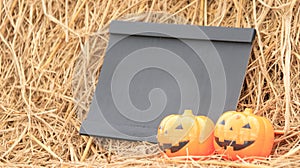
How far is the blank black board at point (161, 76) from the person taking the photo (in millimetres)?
2326

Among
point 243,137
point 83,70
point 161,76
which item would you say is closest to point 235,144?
point 243,137

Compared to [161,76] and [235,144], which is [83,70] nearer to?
[161,76]

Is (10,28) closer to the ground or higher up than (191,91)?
higher up

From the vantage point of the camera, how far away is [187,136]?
2094mm

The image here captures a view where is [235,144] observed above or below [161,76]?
below

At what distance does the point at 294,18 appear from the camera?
2340 millimetres

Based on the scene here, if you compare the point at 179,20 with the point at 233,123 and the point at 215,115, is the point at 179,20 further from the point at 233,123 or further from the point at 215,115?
the point at 233,123

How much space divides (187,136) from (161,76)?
1.26ft

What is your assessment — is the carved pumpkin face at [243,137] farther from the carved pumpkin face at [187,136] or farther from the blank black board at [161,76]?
the blank black board at [161,76]

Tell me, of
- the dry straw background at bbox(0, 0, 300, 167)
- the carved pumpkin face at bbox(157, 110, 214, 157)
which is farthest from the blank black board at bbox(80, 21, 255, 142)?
the carved pumpkin face at bbox(157, 110, 214, 157)

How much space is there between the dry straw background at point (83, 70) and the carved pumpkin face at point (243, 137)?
39mm

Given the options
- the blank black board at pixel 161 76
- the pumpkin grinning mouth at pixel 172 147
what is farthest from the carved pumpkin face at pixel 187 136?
the blank black board at pixel 161 76

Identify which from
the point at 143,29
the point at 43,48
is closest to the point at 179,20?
the point at 143,29

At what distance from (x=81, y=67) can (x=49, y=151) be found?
33cm
